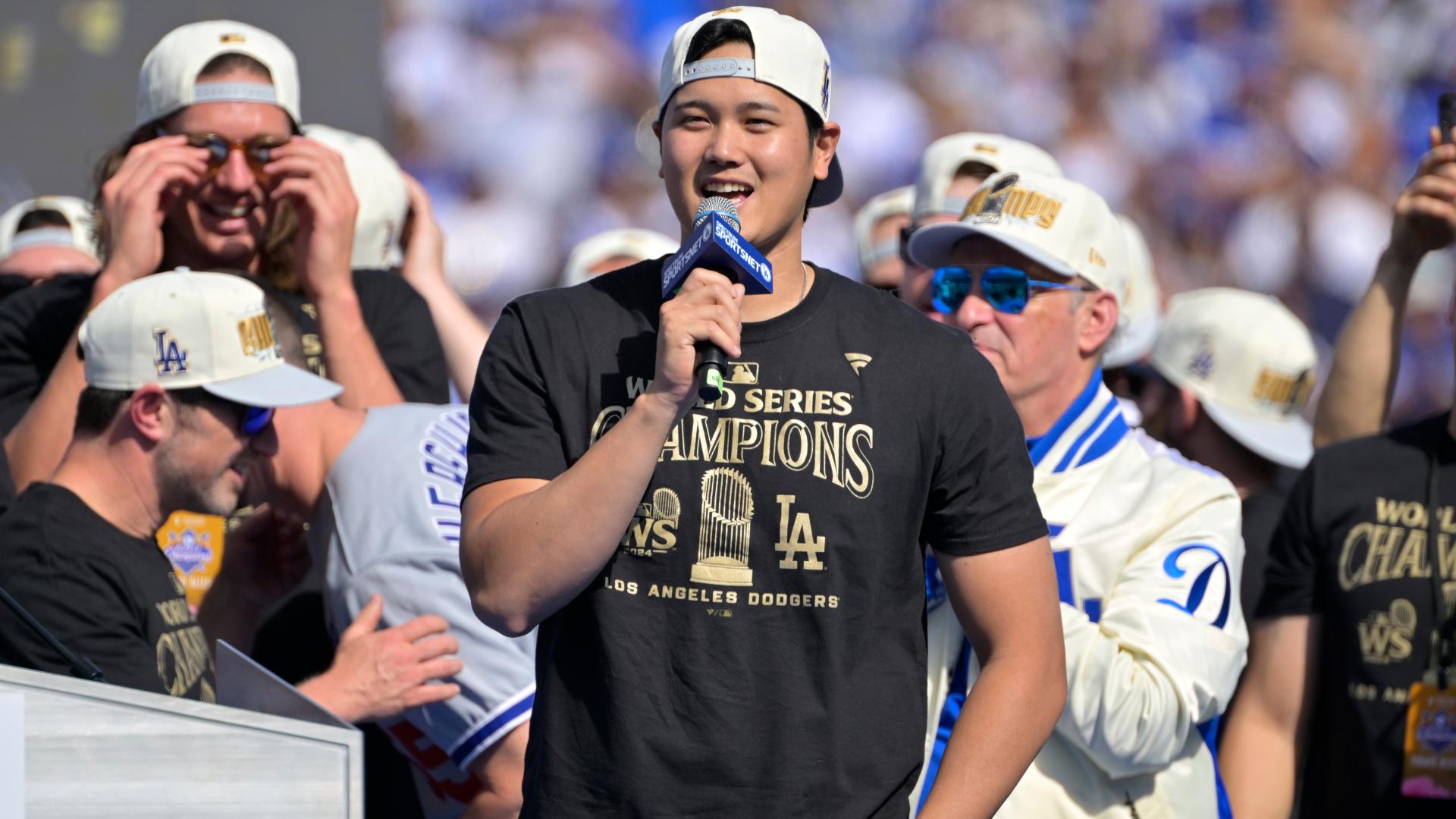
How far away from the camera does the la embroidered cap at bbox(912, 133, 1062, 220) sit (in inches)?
185

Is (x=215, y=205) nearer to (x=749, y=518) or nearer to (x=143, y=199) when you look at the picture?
(x=143, y=199)

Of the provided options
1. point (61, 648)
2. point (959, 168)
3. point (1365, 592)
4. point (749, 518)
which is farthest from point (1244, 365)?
point (61, 648)

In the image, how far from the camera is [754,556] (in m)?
2.24

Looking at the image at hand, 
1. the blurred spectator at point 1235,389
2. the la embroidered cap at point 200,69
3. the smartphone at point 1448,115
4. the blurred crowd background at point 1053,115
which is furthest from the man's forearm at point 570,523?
the blurred crowd background at point 1053,115

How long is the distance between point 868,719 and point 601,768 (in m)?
0.35

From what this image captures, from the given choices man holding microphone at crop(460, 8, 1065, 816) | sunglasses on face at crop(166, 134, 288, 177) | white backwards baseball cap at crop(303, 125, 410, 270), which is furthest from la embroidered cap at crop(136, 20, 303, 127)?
man holding microphone at crop(460, 8, 1065, 816)

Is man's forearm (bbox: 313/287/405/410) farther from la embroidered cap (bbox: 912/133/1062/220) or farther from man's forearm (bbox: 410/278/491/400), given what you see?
la embroidered cap (bbox: 912/133/1062/220)

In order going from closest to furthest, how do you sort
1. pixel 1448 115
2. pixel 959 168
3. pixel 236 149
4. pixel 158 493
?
1. pixel 158 493
2. pixel 1448 115
3. pixel 236 149
4. pixel 959 168

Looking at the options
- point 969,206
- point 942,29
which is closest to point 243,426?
point 969,206

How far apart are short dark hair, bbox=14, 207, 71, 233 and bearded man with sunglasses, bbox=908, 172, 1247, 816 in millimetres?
3386

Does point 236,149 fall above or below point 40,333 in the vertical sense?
above

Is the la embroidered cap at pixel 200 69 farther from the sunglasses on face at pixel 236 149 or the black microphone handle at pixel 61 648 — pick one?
the black microphone handle at pixel 61 648

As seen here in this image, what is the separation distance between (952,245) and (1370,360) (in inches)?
56.5

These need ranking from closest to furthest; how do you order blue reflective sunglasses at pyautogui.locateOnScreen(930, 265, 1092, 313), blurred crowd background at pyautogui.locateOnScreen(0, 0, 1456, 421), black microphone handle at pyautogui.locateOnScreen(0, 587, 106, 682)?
black microphone handle at pyautogui.locateOnScreen(0, 587, 106, 682) → blue reflective sunglasses at pyautogui.locateOnScreen(930, 265, 1092, 313) → blurred crowd background at pyautogui.locateOnScreen(0, 0, 1456, 421)
